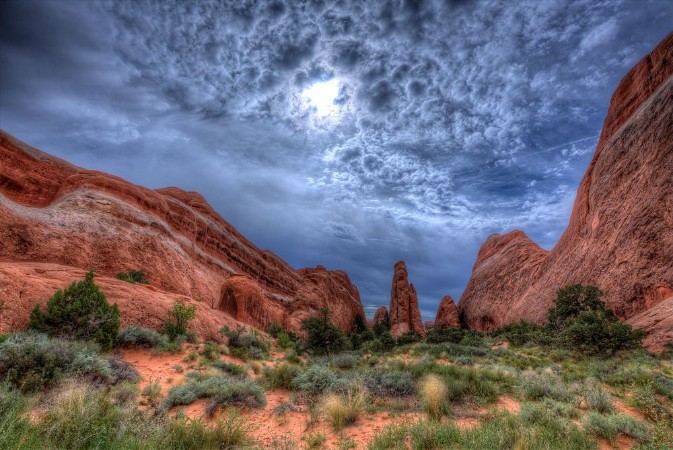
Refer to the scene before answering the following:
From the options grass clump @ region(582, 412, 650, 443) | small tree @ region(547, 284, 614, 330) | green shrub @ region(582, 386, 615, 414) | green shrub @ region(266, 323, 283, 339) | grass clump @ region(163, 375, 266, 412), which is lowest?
Result: grass clump @ region(163, 375, 266, 412)

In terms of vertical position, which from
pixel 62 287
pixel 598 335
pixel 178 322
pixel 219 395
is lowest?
pixel 219 395

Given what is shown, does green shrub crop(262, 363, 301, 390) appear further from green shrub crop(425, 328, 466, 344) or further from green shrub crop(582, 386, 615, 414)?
green shrub crop(425, 328, 466, 344)

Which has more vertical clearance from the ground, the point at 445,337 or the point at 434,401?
the point at 445,337

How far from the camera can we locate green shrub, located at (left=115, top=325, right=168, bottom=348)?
12.0 metres

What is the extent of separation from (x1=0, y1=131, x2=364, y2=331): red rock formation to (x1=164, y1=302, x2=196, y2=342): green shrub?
554 centimetres

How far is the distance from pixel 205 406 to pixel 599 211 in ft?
112

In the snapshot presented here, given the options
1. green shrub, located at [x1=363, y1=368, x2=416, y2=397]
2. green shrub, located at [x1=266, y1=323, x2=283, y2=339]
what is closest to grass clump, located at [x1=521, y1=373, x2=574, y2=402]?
green shrub, located at [x1=363, y1=368, x2=416, y2=397]

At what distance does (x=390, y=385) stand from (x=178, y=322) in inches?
494

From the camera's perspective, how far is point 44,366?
6.58 meters

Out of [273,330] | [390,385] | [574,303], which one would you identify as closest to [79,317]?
[390,385]

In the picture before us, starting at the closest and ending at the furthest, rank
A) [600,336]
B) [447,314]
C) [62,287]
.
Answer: [62,287] → [600,336] → [447,314]

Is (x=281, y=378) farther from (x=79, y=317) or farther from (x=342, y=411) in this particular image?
(x=79, y=317)

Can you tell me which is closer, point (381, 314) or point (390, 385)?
point (390, 385)

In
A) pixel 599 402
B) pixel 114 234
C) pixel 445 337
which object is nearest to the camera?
pixel 599 402
